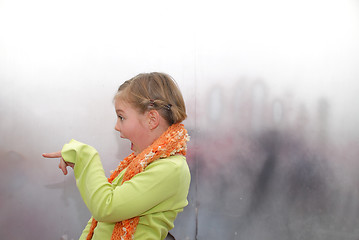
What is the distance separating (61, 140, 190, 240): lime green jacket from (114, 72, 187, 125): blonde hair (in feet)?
0.50

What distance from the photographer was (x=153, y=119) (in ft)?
3.82

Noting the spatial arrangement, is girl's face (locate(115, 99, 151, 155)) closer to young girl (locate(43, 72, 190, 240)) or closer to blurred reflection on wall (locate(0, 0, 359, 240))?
young girl (locate(43, 72, 190, 240))

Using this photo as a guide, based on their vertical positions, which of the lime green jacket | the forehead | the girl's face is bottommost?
the lime green jacket

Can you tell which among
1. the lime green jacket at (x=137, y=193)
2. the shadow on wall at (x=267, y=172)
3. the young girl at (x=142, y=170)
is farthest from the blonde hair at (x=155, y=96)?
the shadow on wall at (x=267, y=172)

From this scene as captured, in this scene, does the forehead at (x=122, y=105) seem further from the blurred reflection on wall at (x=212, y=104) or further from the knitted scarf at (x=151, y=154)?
the blurred reflection on wall at (x=212, y=104)

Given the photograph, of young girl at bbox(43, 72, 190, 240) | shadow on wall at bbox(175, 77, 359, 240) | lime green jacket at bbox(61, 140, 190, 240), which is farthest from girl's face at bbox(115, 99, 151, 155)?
shadow on wall at bbox(175, 77, 359, 240)

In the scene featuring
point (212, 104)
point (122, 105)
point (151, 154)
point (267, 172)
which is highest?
point (122, 105)

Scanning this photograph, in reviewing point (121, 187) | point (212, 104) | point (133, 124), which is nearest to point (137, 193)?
point (121, 187)

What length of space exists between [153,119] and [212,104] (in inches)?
33.8

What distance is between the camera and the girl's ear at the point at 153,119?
3.79 ft

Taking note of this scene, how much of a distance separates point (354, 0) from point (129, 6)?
3.88 feet

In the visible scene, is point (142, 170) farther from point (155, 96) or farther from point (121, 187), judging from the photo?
point (155, 96)

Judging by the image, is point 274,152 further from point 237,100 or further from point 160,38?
point 160,38

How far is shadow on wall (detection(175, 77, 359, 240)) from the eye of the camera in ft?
6.13
